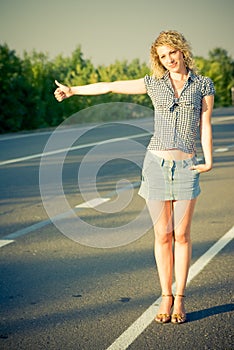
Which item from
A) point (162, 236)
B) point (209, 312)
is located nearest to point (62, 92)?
point (162, 236)

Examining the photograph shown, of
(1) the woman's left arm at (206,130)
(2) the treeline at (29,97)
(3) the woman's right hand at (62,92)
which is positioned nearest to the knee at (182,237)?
(1) the woman's left arm at (206,130)

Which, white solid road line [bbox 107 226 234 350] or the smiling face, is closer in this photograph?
white solid road line [bbox 107 226 234 350]

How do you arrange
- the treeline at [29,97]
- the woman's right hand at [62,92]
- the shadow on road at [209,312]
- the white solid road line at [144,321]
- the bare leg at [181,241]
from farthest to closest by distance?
the treeline at [29,97] → the woman's right hand at [62,92] → the shadow on road at [209,312] → the bare leg at [181,241] → the white solid road line at [144,321]

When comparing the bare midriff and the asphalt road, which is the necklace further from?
the asphalt road

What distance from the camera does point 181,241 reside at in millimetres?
4293

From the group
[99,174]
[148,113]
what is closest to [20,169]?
[99,174]

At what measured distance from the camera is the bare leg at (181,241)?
4.17 metres

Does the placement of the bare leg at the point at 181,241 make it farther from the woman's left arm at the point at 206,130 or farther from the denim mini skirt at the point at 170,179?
the woman's left arm at the point at 206,130

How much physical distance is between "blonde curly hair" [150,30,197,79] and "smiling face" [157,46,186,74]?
26 mm

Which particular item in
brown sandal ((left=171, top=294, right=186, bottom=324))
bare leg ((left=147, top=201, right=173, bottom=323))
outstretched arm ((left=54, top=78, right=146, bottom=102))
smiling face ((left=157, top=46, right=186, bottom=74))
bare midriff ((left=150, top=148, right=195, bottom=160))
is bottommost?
brown sandal ((left=171, top=294, right=186, bottom=324))

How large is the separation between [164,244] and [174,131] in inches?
32.8

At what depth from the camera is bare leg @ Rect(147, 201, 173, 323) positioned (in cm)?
419

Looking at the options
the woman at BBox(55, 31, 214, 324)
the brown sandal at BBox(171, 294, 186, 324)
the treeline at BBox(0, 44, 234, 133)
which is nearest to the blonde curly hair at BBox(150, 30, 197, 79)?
the woman at BBox(55, 31, 214, 324)

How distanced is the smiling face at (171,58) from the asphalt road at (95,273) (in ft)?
2.66
